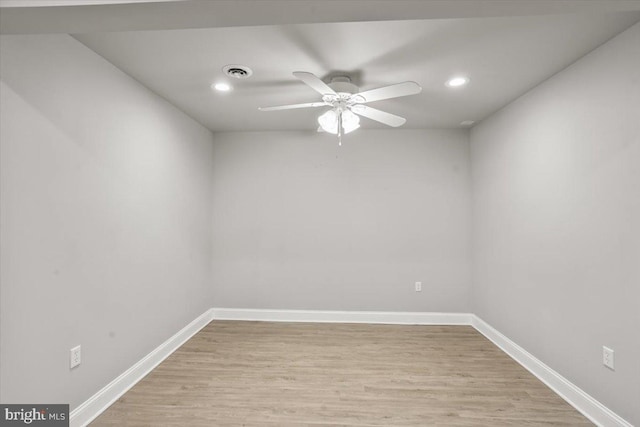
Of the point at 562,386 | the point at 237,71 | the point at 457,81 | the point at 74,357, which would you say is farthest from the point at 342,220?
the point at 74,357

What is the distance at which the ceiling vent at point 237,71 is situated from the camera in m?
2.18

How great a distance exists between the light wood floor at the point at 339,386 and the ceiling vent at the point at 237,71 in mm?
2407

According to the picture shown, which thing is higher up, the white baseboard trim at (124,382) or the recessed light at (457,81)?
the recessed light at (457,81)

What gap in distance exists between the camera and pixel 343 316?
383 centimetres

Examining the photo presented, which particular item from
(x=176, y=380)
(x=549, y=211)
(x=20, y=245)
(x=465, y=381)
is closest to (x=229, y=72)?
(x=20, y=245)

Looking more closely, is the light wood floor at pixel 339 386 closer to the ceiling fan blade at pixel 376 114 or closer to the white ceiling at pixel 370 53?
the ceiling fan blade at pixel 376 114

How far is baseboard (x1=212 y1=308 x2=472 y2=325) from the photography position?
12.3ft

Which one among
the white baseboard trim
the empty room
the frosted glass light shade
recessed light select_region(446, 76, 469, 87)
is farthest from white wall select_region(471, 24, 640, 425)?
the white baseboard trim

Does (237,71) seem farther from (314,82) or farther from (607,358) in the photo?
(607,358)

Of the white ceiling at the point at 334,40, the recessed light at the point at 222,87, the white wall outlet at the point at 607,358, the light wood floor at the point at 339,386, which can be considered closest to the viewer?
the white ceiling at the point at 334,40

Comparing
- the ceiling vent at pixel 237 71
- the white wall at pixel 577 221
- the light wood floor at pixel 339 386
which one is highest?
the ceiling vent at pixel 237 71

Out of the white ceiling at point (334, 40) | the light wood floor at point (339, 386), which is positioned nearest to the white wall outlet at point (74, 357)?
the light wood floor at point (339, 386)

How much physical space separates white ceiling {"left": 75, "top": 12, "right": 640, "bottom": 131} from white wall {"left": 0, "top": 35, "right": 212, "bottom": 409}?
341 mm

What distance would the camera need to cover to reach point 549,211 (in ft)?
7.84
